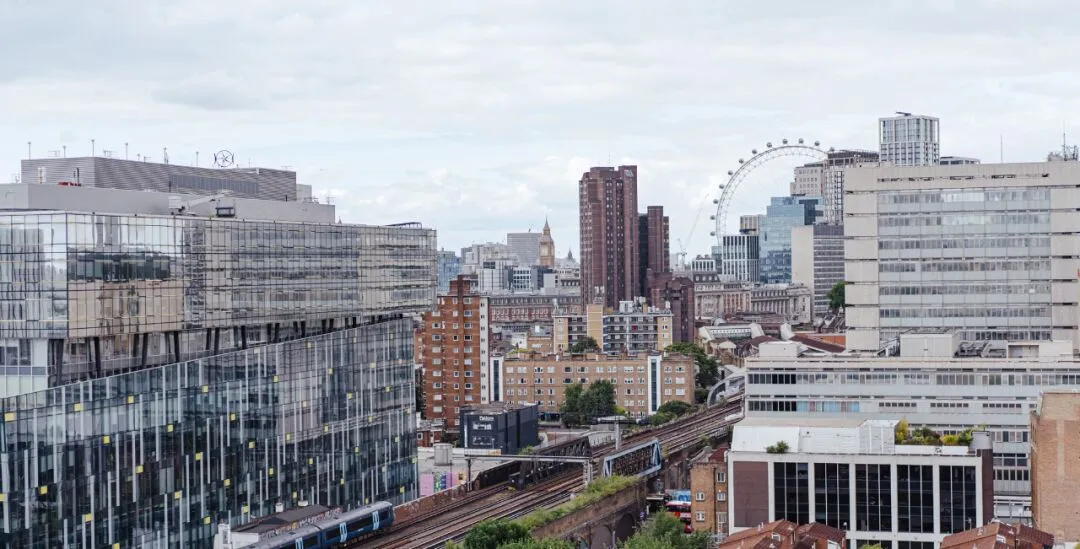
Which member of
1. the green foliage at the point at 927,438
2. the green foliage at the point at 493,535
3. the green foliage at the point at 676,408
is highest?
the green foliage at the point at 927,438

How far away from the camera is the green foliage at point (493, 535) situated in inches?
3147

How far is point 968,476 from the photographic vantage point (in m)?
85.8

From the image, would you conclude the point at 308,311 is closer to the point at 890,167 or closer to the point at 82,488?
the point at 82,488

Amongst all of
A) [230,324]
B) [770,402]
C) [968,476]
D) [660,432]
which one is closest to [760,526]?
[968,476]

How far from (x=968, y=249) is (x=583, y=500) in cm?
3819

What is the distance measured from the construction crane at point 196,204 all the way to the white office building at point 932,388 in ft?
112

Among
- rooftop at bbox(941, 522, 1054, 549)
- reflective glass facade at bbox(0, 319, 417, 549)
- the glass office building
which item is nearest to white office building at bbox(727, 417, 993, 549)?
rooftop at bbox(941, 522, 1054, 549)

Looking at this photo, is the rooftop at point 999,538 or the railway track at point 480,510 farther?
the railway track at point 480,510

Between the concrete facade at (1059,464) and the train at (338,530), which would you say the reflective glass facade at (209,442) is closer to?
the train at (338,530)

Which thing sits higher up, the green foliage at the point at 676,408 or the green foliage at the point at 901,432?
the green foliage at the point at 901,432

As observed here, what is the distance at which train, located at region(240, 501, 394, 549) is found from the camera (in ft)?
275

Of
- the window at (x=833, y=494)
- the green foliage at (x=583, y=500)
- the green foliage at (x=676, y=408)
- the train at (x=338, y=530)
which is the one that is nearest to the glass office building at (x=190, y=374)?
the train at (x=338, y=530)

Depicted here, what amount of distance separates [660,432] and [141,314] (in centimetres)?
7329

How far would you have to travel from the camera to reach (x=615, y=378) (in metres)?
179
